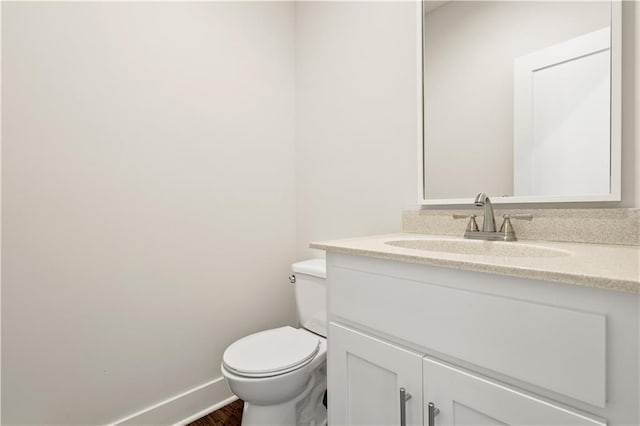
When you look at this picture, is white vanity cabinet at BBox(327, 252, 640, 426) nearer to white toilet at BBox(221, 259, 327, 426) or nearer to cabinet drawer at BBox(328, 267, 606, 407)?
cabinet drawer at BBox(328, 267, 606, 407)

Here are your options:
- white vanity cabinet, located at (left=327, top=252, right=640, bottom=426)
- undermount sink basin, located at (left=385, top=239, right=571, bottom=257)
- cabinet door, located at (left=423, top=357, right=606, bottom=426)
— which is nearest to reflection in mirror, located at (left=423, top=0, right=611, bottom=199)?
undermount sink basin, located at (left=385, top=239, right=571, bottom=257)

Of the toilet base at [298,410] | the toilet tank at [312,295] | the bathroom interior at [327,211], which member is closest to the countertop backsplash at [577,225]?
the bathroom interior at [327,211]

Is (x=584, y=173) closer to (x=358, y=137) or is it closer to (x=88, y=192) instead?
(x=358, y=137)

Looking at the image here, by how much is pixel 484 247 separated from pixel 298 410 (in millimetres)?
1057

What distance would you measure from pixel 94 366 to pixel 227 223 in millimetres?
804

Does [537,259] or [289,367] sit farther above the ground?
[537,259]

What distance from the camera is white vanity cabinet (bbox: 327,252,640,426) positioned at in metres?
0.51

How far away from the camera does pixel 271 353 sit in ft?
4.10

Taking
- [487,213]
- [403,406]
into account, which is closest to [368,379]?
[403,406]

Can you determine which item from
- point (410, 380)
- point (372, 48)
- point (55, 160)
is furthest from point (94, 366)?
point (372, 48)

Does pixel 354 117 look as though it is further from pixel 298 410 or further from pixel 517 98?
pixel 298 410

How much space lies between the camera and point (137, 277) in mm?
1313

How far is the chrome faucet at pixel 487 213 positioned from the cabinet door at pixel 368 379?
1.83 feet

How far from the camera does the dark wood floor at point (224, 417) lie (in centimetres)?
143
